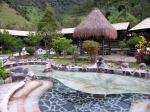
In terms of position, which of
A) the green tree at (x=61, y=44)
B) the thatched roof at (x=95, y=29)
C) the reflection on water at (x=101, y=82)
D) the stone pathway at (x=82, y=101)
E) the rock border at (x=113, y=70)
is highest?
the thatched roof at (x=95, y=29)

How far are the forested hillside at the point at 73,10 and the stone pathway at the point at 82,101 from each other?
2440cm

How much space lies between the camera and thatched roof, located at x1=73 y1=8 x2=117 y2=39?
75.9 feet

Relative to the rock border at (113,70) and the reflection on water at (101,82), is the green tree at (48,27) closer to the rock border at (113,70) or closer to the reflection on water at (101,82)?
the rock border at (113,70)

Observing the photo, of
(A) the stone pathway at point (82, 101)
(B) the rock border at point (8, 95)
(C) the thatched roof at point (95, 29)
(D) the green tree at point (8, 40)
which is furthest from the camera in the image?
(D) the green tree at point (8, 40)

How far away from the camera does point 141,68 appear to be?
1474 centimetres

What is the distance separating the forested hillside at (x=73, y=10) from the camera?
40.1 metres

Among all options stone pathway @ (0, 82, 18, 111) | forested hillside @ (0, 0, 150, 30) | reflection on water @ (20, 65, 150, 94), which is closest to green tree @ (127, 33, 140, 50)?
reflection on water @ (20, 65, 150, 94)

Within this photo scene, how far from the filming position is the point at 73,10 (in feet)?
193

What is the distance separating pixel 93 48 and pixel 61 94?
813cm

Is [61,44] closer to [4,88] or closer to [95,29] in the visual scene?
[95,29]

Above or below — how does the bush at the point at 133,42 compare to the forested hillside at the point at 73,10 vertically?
below

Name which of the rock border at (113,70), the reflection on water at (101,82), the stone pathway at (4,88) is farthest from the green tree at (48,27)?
the stone pathway at (4,88)

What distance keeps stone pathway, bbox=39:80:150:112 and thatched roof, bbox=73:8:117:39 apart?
12545mm

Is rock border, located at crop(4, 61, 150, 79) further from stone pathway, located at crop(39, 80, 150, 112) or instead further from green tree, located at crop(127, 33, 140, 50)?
green tree, located at crop(127, 33, 140, 50)
